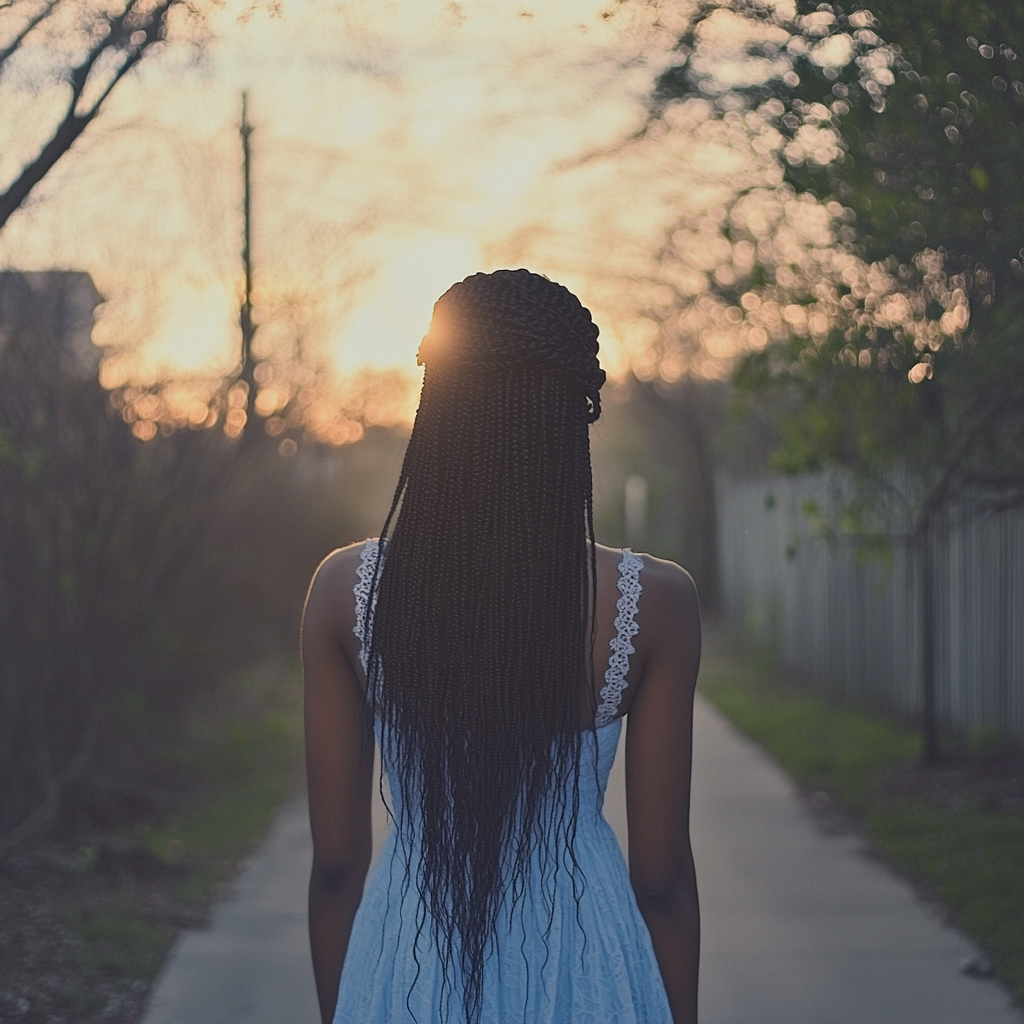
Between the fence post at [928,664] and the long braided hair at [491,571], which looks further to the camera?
the fence post at [928,664]

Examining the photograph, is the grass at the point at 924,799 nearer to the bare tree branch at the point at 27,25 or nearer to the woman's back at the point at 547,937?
the woman's back at the point at 547,937

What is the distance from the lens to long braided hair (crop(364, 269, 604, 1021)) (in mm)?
2018

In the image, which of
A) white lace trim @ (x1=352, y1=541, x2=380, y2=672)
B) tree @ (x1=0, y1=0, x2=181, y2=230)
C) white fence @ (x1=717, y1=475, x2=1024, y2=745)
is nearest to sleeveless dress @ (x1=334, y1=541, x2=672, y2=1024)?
white lace trim @ (x1=352, y1=541, x2=380, y2=672)

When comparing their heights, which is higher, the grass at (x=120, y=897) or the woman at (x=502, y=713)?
the woman at (x=502, y=713)

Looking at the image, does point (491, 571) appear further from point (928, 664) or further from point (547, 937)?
point (928, 664)

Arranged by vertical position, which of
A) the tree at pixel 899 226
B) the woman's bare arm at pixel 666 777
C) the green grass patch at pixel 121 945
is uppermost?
the tree at pixel 899 226

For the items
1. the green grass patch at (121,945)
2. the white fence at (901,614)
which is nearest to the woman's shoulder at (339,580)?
the green grass patch at (121,945)

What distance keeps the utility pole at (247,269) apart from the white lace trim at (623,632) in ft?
20.7

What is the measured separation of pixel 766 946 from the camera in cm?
514

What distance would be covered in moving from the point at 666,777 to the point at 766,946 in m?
3.34

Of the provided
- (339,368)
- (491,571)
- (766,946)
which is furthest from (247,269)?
(491,571)

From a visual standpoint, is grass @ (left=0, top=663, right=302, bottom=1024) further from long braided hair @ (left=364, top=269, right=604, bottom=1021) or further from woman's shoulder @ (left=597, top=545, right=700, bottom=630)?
woman's shoulder @ (left=597, top=545, right=700, bottom=630)

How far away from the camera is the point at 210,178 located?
759 centimetres

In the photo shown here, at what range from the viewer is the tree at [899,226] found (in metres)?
4.96
